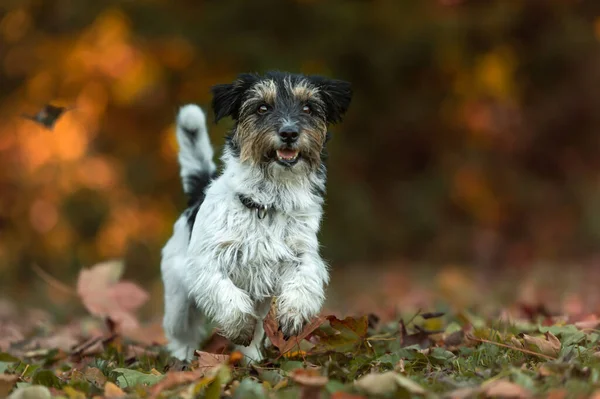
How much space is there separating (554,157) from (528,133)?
0.81 metres

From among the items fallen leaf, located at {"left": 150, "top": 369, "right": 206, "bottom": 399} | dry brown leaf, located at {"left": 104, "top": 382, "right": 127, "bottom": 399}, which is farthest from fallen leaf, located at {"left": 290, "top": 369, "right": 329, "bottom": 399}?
dry brown leaf, located at {"left": 104, "top": 382, "right": 127, "bottom": 399}

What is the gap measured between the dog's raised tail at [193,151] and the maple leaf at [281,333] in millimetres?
1592

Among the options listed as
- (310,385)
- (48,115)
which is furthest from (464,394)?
(48,115)

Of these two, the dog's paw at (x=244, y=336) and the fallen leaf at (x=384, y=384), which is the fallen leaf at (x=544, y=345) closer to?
the fallen leaf at (x=384, y=384)

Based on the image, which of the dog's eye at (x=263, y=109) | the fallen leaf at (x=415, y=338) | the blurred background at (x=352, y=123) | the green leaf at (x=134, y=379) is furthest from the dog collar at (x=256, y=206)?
the blurred background at (x=352, y=123)

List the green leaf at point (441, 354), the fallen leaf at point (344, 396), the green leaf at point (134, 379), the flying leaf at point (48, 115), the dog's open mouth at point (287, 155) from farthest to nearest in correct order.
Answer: the flying leaf at point (48, 115), the dog's open mouth at point (287, 155), the green leaf at point (441, 354), the green leaf at point (134, 379), the fallen leaf at point (344, 396)

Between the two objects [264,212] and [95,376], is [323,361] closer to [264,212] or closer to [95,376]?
[264,212]

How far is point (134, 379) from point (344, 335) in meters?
1.11

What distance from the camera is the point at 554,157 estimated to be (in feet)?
52.2

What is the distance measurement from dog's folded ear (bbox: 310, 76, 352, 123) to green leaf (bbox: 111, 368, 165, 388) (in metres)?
1.88

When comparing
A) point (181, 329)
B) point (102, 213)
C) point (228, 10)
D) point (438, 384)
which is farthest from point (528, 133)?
point (438, 384)

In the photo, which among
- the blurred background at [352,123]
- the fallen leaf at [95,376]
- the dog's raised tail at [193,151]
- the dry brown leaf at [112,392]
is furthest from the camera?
the blurred background at [352,123]

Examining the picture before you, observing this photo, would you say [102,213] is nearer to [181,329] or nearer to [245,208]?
[181,329]

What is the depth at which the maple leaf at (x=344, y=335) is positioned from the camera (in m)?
4.41
